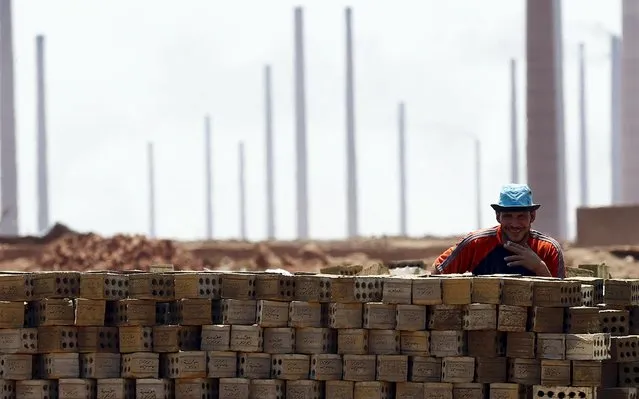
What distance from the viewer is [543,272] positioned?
10.2 metres

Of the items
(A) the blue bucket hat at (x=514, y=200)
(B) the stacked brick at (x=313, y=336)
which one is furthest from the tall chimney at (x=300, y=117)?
(A) the blue bucket hat at (x=514, y=200)

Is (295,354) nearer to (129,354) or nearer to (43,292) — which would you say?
(129,354)

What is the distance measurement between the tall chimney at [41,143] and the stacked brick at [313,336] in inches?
1812

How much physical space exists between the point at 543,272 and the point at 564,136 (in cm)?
3836

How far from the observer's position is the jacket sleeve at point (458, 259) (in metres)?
10.5

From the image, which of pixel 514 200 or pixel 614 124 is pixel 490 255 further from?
pixel 614 124

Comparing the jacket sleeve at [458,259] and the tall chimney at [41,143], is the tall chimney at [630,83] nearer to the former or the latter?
the tall chimney at [41,143]

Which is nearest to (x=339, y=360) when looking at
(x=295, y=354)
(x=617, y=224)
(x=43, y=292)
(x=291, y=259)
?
(x=295, y=354)

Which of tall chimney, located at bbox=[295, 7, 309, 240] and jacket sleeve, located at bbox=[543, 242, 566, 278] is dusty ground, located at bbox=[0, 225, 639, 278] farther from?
jacket sleeve, located at bbox=[543, 242, 566, 278]

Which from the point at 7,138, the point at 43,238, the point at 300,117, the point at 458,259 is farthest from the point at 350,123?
the point at 458,259

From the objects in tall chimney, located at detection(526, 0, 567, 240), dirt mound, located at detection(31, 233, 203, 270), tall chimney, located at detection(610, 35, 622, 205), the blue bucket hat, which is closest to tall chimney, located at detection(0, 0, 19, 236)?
dirt mound, located at detection(31, 233, 203, 270)

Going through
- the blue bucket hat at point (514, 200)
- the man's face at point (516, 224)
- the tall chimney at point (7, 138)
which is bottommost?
the man's face at point (516, 224)

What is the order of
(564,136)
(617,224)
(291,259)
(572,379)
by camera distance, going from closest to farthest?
(572,379) < (291,259) < (617,224) < (564,136)

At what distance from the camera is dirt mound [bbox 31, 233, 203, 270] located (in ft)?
105
